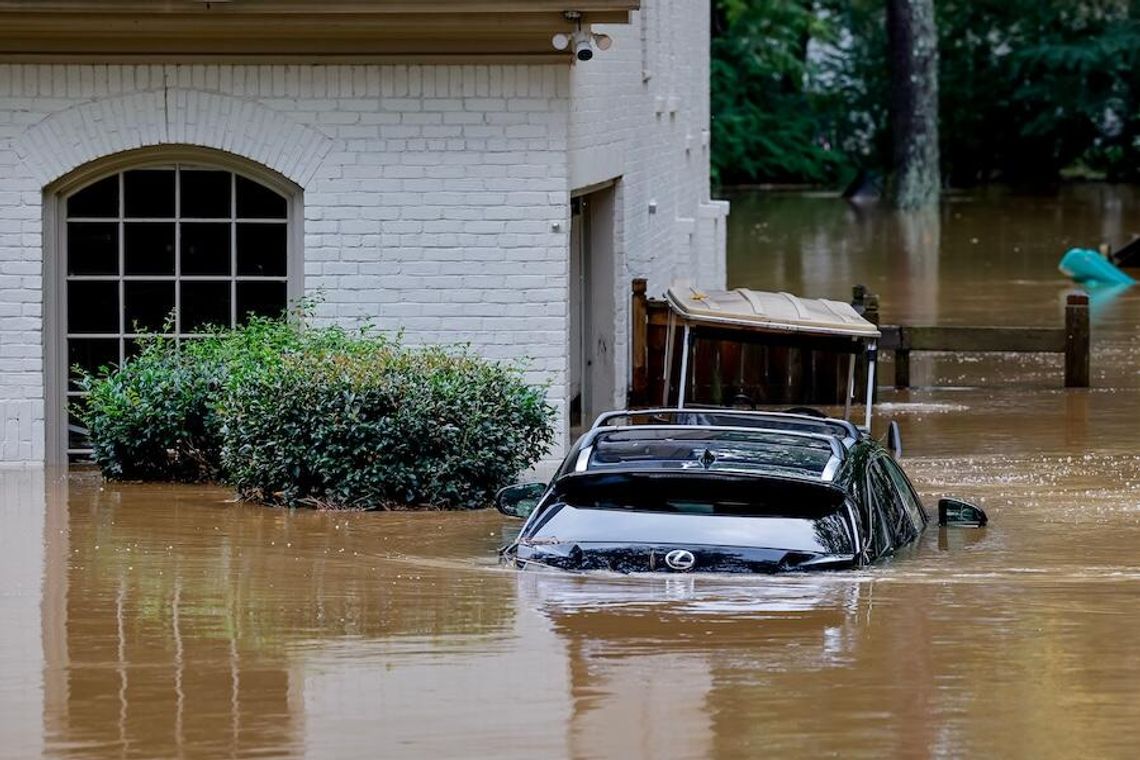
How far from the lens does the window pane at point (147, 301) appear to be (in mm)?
16609

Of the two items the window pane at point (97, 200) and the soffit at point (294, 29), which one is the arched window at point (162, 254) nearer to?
the window pane at point (97, 200)

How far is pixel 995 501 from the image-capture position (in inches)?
588

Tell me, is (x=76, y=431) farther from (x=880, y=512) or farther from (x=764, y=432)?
(x=880, y=512)

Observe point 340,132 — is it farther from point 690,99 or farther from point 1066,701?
point 690,99

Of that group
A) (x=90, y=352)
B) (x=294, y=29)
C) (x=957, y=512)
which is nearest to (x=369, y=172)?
(x=294, y=29)

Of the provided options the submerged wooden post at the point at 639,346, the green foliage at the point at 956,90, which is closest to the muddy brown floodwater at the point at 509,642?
the submerged wooden post at the point at 639,346

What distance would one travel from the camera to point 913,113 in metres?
62.8

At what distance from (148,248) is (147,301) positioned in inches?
14.6

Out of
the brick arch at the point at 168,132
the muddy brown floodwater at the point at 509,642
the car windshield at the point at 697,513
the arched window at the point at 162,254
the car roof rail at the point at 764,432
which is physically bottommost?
the muddy brown floodwater at the point at 509,642

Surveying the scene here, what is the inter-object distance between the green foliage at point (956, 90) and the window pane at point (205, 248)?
174 ft

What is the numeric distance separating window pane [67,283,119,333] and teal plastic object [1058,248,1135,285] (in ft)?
77.6

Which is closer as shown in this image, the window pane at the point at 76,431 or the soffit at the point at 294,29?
the soffit at the point at 294,29

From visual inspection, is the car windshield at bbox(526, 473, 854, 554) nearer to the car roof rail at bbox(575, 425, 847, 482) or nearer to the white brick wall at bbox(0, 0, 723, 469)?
the car roof rail at bbox(575, 425, 847, 482)

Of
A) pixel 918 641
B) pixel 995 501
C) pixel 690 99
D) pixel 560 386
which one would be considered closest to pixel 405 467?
pixel 560 386
